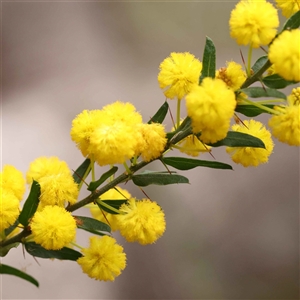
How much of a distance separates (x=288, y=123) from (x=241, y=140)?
0.05 metres

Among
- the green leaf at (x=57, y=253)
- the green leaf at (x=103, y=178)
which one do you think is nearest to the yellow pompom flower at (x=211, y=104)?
the green leaf at (x=103, y=178)

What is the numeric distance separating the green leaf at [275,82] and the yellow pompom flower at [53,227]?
259mm

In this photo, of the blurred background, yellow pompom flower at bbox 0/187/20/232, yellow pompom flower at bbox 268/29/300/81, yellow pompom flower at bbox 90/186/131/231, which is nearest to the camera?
yellow pompom flower at bbox 268/29/300/81

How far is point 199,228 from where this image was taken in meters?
0.93

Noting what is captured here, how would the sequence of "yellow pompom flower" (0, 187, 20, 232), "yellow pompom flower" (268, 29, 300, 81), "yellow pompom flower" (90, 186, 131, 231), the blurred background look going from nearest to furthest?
"yellow pompom flower" (268, 29, 300, 81), "yellow pompom flower" (0, 187, 20, 232), "yellow pompom flower" (90, 186, 131, 231), the blurred background

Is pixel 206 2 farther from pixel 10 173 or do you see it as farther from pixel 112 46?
pixel 10 173

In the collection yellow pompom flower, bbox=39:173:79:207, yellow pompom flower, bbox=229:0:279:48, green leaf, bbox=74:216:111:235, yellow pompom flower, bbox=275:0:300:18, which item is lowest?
green leaf, bbox=74:216:111:235

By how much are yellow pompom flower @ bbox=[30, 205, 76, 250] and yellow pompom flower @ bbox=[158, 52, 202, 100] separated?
7.1 inches

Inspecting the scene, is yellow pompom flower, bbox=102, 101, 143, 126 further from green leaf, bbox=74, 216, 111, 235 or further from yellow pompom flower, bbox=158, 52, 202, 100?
green leaf, bbox=74, 216, 111, 235

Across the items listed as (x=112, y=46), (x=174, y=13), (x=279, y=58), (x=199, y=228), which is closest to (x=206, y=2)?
(x=174, y=13)

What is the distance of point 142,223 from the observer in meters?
0.42

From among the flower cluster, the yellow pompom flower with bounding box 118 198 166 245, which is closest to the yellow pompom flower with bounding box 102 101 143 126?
the flower cluster

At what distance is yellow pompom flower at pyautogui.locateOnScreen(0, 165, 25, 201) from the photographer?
1.55ft

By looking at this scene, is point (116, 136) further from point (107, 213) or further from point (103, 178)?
point (107, 213)
